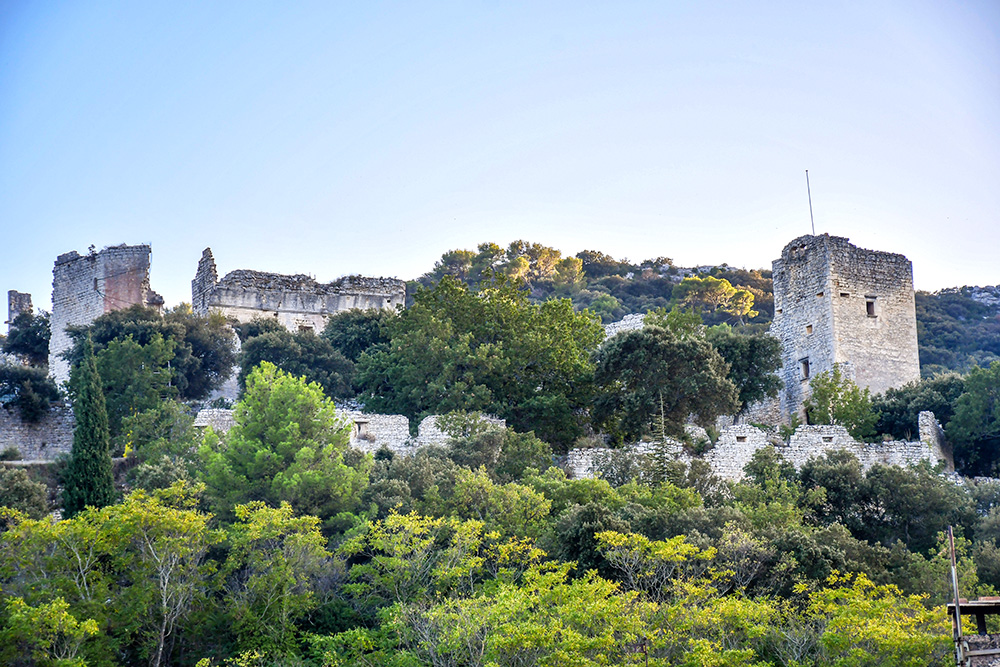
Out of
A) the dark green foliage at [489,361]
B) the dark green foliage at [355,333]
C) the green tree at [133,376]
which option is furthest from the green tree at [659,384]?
the green tree at [133,376]

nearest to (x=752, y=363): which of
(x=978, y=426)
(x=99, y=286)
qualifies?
(x=978, y=426)

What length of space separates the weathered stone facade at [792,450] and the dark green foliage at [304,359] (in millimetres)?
7892

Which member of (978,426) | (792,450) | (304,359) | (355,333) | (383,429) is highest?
(355,333)

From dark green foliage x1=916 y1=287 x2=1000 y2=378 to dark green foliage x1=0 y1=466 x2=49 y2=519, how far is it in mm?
26845

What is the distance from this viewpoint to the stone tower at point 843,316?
1248 inches

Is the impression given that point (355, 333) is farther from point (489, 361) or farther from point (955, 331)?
point (955, 331)

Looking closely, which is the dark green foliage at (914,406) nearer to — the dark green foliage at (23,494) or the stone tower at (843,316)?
the stone tower at (843,316)

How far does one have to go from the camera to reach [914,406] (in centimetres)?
2867

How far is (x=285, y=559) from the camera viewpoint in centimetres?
1928

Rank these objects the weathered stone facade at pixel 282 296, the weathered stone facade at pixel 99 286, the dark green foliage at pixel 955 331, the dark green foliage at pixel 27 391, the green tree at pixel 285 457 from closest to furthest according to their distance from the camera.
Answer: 1. the green tree at pixel 285 457
2. the dark green foliage at pixel 27 391
3. the weathered stone facade at pixel 99 286
4. the weathered stone facade at pixel 282 296
5. the dark green foliage at pixel 955 331

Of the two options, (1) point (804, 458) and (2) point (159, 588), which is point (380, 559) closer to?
(2) point (159, 588)

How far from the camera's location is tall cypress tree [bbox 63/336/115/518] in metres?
22.3

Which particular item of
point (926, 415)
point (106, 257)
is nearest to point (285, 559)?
point (926, 415)

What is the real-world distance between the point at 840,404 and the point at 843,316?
363 centimetres
